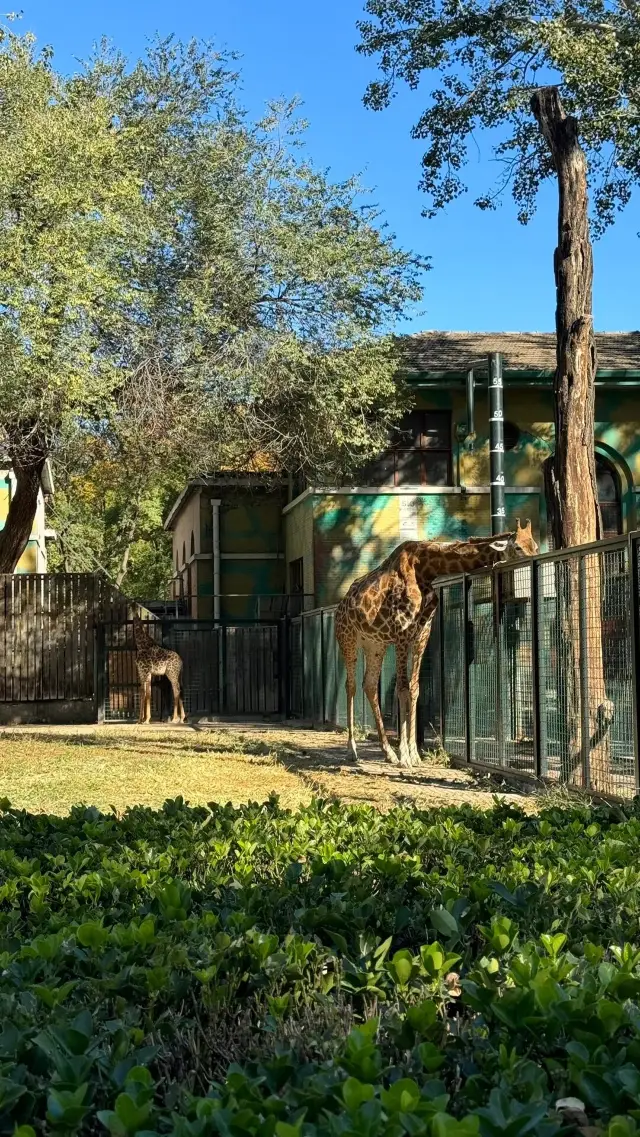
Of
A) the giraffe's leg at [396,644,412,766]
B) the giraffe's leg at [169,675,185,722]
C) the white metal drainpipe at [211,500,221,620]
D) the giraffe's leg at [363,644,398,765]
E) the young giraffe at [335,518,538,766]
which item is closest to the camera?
the young giraffe at [335,518,538,766]

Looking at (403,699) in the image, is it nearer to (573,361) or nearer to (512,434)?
(573,361)

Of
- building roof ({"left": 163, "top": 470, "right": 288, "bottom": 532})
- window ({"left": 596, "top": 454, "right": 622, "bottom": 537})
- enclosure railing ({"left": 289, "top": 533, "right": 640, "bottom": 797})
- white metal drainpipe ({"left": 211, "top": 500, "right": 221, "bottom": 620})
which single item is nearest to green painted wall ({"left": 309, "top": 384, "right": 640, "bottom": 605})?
window ({"left": 596, "top": 454, "right": 622, "bottom": 537})

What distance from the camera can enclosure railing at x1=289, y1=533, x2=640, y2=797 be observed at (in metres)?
9.52

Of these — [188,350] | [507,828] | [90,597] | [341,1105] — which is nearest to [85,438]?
[188,350]

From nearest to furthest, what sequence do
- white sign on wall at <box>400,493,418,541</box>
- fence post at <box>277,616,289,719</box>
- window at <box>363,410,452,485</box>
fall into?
fence post at <box>277,616,289,719</box>
white sign on wall at <box>400,493,418,541</box>
window at <box>363,410,452,485</box>

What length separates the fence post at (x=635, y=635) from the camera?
8773 mm

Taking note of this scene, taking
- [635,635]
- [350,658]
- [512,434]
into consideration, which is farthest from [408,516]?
[635,635]

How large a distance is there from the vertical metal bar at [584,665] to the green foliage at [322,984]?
15.3ft

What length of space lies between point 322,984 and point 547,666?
26.1 ft

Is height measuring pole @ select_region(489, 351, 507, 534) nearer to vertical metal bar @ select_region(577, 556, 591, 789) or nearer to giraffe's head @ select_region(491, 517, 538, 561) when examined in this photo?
giraffe's head @ select_region(491, 517, 538, 561)

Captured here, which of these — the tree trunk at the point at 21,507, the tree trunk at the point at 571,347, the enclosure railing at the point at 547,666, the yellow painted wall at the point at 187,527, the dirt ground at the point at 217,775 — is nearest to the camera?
the enclosure railing at the point at 547,666

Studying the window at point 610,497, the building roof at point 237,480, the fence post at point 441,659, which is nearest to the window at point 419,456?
the building roof at point 237,480

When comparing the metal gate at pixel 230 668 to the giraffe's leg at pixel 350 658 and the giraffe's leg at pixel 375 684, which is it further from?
the giraffe's leg at pixel 375 684

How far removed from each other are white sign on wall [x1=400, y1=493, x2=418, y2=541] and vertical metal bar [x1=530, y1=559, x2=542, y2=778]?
15.1 m
